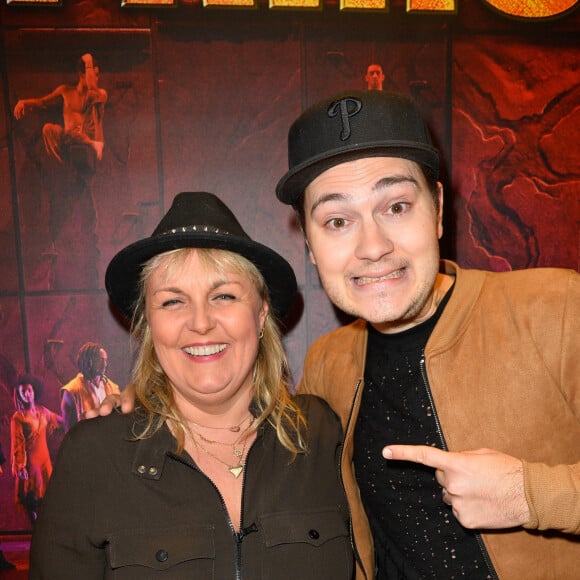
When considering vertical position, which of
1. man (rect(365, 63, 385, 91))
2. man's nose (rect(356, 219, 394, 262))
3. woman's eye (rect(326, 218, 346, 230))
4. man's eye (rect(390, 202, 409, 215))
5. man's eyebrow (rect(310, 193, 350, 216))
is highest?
man (rect(365, 63, 385, 91))

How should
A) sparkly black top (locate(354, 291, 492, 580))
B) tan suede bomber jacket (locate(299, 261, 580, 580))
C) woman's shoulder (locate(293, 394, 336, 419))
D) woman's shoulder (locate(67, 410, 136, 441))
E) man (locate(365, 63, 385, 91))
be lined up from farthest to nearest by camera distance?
man (locate(365, 63, 385, 91)), woman's shoulder (locate(293, 394, 336, 419)), woman's shoulder (locate(67, 410, 136, 441)), sparkly black top (locate(354, 291, 492, 580)), tan suede bomber jacket (locate(299, 261, 580, 580))

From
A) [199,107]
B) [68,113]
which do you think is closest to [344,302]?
[199,107]

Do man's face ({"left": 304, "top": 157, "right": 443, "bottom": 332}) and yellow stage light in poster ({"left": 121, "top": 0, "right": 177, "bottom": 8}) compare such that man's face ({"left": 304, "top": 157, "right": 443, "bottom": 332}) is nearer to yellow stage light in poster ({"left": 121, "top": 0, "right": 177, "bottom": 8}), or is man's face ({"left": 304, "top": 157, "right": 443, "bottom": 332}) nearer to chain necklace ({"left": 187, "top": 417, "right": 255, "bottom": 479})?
chain necklace ({"left": 187, "top": 417, "right": 255, "bottom": 479})

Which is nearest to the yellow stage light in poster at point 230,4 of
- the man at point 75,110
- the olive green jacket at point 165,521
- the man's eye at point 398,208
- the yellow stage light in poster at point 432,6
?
the man at point 75,110

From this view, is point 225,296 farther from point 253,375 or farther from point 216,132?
point 216,132

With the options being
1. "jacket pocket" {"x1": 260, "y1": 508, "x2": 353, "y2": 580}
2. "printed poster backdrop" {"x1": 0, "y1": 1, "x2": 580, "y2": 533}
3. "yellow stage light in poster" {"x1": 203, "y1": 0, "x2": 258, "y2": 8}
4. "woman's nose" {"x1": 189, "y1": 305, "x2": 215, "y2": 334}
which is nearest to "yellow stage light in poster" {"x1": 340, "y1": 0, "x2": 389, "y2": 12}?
"printed poster backdrop" {"x1": 0, "y1": 1, "x2": 580, "y2": 533}

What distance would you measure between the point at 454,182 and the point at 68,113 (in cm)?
182

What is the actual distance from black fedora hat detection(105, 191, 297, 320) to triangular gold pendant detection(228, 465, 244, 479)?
735 millimetres

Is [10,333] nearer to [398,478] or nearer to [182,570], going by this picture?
[182,570]

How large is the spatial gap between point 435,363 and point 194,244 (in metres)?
0.98

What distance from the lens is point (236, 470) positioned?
1.97 metres

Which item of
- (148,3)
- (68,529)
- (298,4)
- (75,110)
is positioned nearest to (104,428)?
(68,529)

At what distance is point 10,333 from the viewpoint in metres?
2.42

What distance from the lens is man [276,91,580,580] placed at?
5.05 ft
